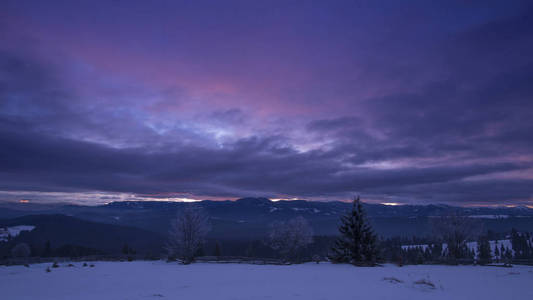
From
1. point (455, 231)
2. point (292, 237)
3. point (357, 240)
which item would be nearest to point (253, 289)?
point (357, 240)

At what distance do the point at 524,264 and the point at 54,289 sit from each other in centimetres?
3298

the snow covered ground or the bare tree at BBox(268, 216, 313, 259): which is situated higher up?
the snow covered ground

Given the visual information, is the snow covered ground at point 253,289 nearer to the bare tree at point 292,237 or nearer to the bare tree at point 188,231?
the bare tree at point 188,231

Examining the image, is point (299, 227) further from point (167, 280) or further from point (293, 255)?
point (167, 280)

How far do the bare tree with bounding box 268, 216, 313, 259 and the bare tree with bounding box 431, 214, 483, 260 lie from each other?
89.9ft

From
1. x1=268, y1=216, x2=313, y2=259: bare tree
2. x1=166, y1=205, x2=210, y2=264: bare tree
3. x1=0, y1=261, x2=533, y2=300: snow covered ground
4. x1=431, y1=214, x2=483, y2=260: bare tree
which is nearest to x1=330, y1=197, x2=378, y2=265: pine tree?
x1=0, y1=261, x2=533, y2=300: snow covered ground

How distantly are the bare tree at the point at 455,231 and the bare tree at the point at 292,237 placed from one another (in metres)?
27.4

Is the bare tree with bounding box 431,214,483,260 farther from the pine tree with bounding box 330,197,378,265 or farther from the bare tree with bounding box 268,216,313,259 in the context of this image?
the bare tree with bounding box 268,216,313,259

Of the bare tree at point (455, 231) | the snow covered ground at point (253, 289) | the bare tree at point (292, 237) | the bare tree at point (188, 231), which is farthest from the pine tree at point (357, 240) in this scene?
the bare tree at point (292, 237)

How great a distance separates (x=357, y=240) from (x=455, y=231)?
27.9 m

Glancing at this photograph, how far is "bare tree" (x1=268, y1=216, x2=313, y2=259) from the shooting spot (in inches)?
2640

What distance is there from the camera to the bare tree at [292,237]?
6706cm

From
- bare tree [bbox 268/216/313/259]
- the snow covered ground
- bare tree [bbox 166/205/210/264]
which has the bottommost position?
bare tree [bbox 268/216/313/259]

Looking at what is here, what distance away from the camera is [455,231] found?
1841 inches
